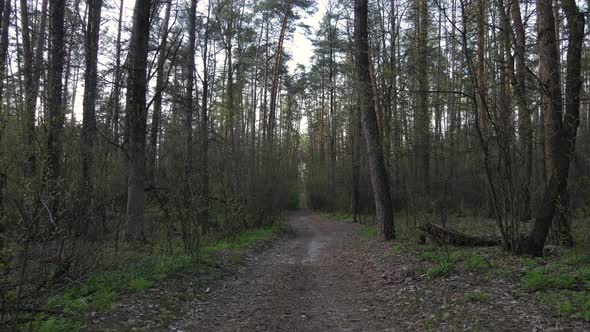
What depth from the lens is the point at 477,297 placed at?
206 inches

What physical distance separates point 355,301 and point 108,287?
3.69 m

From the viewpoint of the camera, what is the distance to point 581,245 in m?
Answer: 7.40

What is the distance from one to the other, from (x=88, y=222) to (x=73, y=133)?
5.15 ft

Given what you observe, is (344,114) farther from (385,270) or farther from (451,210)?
(385,270)

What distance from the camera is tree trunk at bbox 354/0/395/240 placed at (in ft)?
38.8

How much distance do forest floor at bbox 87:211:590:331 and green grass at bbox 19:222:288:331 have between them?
201 millimetres

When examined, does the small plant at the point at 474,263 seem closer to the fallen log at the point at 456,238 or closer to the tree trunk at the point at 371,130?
the fallen log at the point at 456,238

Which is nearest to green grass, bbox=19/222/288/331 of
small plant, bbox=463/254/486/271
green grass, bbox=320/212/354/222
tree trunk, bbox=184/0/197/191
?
tree trunk, bbox=184/0/197/191

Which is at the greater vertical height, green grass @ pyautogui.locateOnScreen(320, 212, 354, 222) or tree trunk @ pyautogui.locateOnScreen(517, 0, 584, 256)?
tree trunk @ pyautogui.locateOnScreen(517, 0, 584, 256)

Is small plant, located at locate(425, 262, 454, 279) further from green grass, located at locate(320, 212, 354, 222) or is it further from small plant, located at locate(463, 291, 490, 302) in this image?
green grass, located at locate(320, 212, 354, 222)

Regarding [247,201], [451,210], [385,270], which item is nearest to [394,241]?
[385,270]

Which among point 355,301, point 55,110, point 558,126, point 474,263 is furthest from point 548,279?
point 55,110

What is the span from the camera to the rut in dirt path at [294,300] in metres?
5.26

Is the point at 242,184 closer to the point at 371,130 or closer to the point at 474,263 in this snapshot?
the point at 371,130
